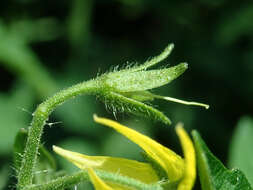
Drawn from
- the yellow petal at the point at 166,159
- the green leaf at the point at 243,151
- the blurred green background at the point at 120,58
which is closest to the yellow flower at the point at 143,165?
the yellow petal at the point at 166,159

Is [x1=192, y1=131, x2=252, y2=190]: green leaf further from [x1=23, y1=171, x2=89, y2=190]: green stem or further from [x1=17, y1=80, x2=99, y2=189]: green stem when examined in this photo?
[x1=17, y1=80, x2=99, y2=189]: green stem

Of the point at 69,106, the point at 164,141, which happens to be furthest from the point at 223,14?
the point at 69,106

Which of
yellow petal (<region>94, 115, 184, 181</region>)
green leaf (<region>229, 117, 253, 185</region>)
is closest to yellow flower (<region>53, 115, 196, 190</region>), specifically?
yellow petal (<region>94, 115, 184, 181</region>)

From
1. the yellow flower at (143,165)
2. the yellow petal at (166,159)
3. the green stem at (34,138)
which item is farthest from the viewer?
the green stem at (34,138)

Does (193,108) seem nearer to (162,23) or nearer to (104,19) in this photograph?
(162,23)

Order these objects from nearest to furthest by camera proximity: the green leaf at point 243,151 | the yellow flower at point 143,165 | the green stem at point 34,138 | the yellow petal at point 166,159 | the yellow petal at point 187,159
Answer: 1. the yellow petal at point 187,159
2. the yellow flower at point 143,165
3. the yellow petal at point 166,159
4. the green stem at point 34,138
5. the green leaf at point 243,151

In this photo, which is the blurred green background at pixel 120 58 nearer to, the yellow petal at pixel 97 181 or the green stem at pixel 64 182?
the green stem at pixel 64 182

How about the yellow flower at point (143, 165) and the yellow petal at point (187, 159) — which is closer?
the yellow petal at point (187, 159)
